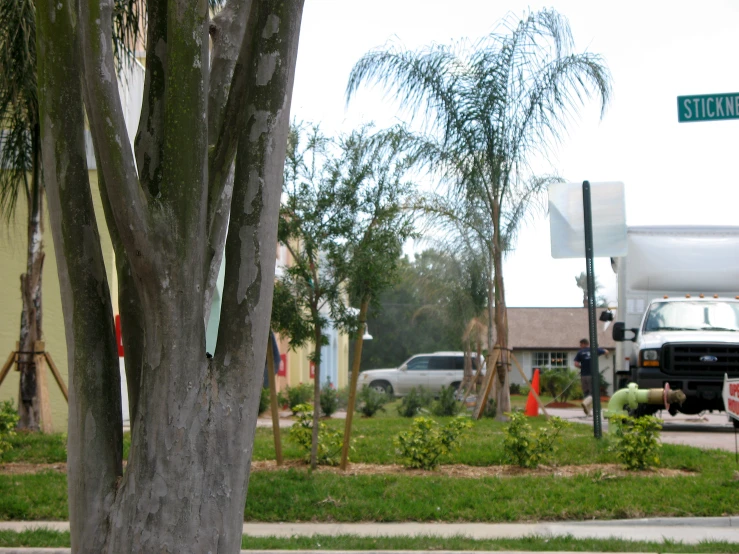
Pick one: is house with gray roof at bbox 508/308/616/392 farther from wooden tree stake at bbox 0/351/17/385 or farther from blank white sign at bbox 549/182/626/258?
wooden tree stake at bbox 0/351/17/385

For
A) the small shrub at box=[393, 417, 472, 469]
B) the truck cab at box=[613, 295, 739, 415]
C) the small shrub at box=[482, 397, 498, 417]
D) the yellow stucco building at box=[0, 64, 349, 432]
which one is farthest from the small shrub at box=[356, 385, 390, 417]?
the small shrub at box=[393, 417, 472, 469]

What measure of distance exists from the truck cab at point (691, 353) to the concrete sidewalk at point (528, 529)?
6.80 metres

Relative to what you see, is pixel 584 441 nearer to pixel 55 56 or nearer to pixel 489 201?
pixel 489 201

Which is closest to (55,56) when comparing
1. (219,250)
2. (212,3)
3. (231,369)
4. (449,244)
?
(219,250)

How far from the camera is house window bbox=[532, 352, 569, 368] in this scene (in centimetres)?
4997

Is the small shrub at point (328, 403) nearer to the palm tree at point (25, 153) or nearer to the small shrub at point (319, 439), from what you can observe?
the palm tree at point (25, 153)

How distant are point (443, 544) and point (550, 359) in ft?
146

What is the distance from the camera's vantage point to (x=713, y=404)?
14781 mm

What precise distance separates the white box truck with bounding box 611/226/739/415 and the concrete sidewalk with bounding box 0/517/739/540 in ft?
23.9

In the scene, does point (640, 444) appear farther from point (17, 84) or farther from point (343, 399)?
point (343, 399)

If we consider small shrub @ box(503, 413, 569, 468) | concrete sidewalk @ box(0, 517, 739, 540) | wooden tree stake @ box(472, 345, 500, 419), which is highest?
wooden tree stake @ box(472, 345, 500, 419)

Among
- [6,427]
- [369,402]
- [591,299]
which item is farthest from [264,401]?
[591,299]

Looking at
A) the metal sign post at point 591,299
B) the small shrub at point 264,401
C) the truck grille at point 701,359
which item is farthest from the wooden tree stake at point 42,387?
the truck grille at point 701,359

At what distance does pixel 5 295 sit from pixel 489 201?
901cm
